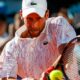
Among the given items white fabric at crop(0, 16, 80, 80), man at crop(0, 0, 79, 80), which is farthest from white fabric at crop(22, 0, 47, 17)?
white fabric at crop(0, 16, 80, 80)

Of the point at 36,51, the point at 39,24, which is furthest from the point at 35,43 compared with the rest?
the point at 39,24

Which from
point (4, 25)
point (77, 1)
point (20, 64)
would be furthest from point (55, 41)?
point (77, 1)

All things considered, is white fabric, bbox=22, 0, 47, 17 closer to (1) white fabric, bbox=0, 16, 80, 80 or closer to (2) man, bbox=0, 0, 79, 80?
(2) man, bbox=0, 0, 79, 80

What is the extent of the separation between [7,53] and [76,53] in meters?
0.90

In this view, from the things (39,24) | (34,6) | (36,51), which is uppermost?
(34,6)

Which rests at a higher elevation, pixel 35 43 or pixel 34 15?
pixel 34 15

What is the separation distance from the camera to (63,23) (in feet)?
19.4

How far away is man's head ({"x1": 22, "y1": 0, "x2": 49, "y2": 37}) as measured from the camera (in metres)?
5.84

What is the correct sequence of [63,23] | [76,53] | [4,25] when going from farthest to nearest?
[4,25] → [63,23] → [76,53]

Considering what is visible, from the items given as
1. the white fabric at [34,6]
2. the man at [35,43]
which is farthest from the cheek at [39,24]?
the white fabric at [34,6]

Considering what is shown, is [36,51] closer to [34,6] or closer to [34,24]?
[34,24]

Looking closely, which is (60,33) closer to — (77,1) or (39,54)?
(39,54)

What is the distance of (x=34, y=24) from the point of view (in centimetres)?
582

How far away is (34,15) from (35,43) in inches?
12.6
